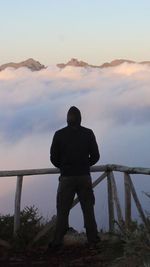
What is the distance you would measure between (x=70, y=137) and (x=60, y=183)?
606 mm

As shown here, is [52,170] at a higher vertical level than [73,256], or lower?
higher

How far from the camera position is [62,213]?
30.3ft

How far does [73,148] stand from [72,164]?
0.66 ft

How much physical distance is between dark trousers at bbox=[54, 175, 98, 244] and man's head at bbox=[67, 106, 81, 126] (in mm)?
689

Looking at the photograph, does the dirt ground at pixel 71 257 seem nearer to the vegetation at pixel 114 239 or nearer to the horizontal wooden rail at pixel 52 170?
the vegetation at pixel 114 239

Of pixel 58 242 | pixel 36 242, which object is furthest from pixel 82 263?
pixel 36 242

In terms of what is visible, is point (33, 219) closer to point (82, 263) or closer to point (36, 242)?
point (36, 242)

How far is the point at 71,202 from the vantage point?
30.3 ft

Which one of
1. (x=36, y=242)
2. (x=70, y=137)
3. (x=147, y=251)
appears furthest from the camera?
(x=36, y=242)

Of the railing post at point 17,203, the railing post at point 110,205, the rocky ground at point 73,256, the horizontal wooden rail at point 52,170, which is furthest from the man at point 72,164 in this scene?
the railing post at point 110,205

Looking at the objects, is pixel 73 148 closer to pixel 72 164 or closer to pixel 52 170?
pixel 72 164

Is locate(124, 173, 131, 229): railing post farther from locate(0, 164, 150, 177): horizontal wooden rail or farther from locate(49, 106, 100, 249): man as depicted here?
locate(49, 106, 100, 249): man

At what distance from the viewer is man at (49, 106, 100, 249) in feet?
29.6

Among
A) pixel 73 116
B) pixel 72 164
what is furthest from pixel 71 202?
pixel 73 116
